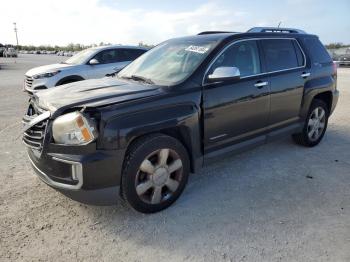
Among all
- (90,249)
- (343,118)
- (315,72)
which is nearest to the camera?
(90,249)

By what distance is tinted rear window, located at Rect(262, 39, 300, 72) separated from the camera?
448 cm

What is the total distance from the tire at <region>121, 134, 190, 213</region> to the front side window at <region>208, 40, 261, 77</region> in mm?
1088

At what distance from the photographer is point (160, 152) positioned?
10.9ft

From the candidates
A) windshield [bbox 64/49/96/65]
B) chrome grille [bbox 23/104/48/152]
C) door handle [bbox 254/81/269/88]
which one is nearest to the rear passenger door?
door handle [bbox 254/81/269/88]

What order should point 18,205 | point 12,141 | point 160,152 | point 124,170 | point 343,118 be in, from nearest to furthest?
point 124,170 → point 160,152 → point 18,205 → point 12,141 → point 343,118

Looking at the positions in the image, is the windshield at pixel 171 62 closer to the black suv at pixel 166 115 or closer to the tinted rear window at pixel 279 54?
the black suv at pixel 166 115

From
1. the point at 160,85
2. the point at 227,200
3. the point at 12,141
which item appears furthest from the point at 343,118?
the point at 12,141

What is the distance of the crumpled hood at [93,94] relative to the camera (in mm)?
3105

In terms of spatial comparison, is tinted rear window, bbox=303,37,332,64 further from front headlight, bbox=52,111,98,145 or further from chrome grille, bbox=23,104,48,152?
chrome grille, bbox=23,104,48,152

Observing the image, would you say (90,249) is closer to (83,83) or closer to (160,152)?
(160,152)

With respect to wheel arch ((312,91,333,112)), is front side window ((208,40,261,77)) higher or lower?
higher

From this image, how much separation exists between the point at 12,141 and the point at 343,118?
6.97m

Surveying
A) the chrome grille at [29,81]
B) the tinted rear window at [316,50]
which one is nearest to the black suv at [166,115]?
the tinted rear window at [316,50]

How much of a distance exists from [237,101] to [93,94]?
1.68 metres
